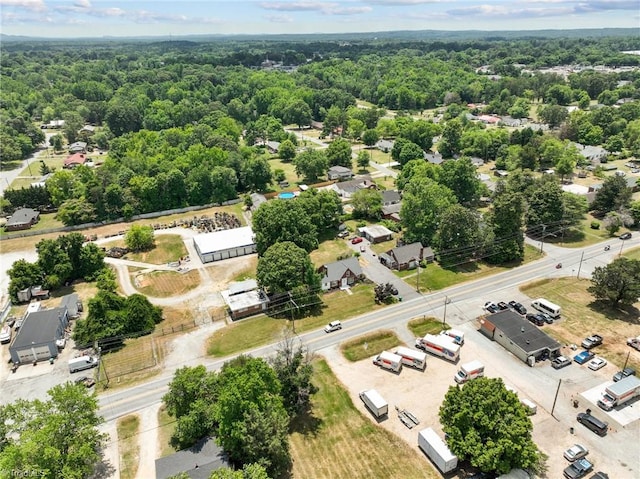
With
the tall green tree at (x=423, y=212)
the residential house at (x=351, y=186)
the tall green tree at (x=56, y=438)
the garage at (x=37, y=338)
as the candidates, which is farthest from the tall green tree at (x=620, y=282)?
the garage at (x=37, y=338)

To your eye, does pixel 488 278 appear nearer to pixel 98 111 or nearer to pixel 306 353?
pixel 306 353

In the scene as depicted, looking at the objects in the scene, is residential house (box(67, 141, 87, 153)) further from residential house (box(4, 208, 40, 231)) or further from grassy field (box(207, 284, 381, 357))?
grassy field (box(207, 284, 381, 357))

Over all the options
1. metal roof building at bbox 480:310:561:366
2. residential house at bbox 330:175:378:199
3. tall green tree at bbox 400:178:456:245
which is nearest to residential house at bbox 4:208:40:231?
residential house at bbox 330:175:378:199

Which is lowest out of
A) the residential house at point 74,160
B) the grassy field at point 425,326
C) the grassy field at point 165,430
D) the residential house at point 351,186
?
the grassy field at point 165,430

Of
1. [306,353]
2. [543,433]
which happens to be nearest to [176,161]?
[306,353]

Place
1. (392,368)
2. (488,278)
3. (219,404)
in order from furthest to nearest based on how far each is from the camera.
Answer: (488,278) < (392,368) < (219,404)

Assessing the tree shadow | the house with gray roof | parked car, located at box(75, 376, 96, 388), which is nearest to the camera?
the house with gray roof

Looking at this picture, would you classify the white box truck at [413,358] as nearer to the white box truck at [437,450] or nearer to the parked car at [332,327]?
the parked car at [332,327]
